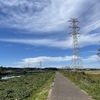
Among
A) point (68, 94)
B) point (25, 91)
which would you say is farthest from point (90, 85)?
point (68, 94)

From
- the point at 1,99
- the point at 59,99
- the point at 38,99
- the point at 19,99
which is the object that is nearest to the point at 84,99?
the point at 59,99

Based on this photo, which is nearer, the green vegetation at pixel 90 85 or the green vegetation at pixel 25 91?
the green vegetation at pixel 25 91

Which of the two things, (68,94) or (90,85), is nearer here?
(68,94)

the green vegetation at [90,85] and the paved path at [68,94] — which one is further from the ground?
the green vegetation at [90,85]

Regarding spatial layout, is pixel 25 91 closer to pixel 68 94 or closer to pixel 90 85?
pixel 68 94

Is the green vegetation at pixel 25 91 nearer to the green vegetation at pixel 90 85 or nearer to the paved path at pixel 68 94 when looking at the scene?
the paved path at pixel 68 94

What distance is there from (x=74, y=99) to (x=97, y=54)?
2795cm

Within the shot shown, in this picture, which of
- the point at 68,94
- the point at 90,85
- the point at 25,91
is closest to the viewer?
the point at 68,94

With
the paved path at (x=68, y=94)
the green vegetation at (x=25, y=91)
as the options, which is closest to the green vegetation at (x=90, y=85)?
the paved path at (x=68, y=94)

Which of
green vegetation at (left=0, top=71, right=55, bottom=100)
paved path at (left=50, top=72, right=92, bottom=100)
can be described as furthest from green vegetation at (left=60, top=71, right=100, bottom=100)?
green vegetation at (left=0, top=71, right=55, bottom=100)

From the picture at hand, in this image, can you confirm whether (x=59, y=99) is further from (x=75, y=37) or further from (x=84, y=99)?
(x=75, y=37)

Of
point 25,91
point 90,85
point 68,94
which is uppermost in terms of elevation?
point 90,85

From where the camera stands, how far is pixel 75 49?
203 feet

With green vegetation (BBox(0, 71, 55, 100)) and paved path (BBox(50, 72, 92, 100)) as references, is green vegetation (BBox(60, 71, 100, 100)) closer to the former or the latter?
paved path (BBox(50, 72, 92, 100))
